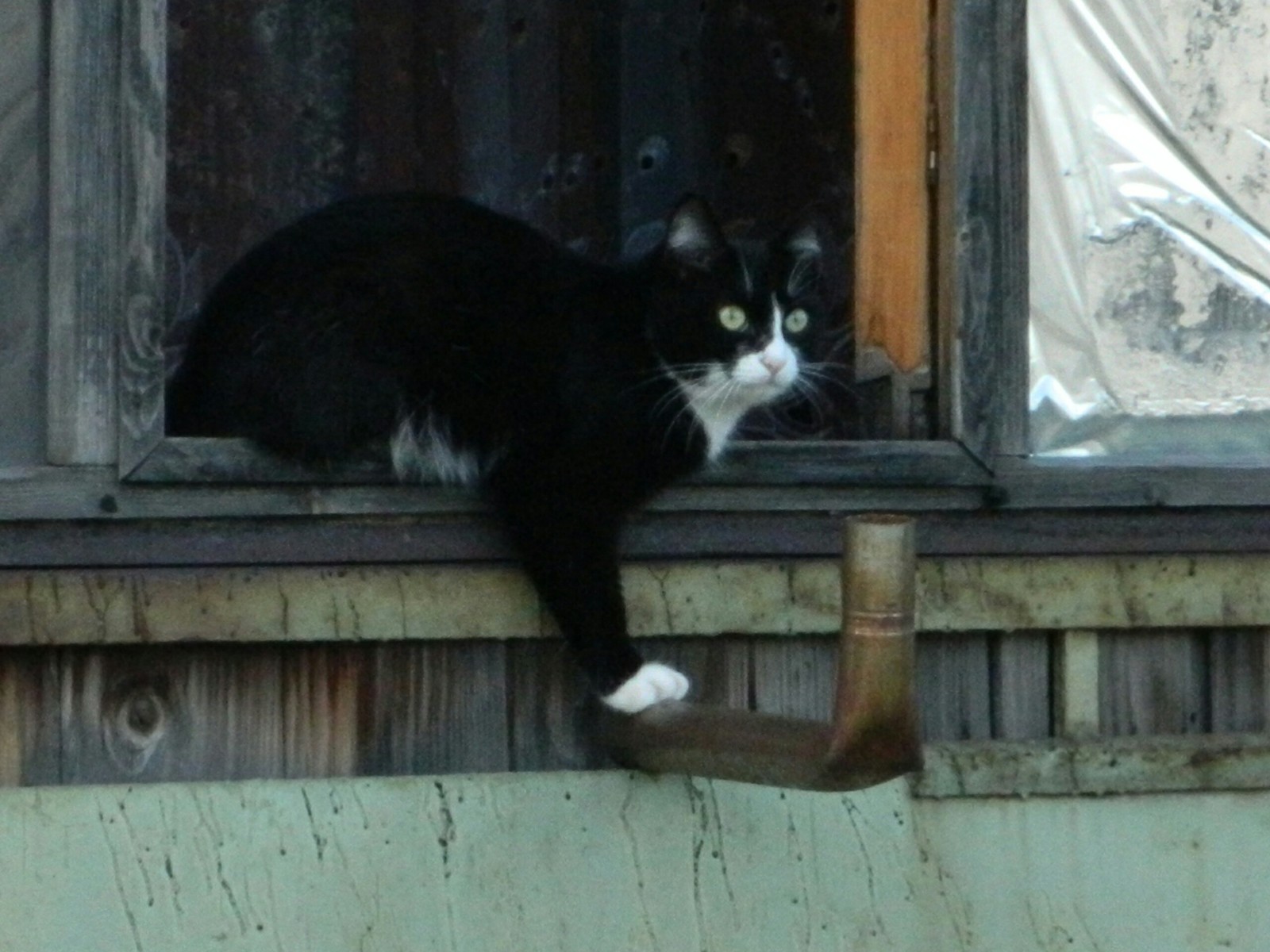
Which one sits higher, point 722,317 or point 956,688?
point 722,317

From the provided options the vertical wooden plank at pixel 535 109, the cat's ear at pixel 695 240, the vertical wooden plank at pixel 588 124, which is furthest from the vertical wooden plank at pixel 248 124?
the cat's ear at pixel 695 240

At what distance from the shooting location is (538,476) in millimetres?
3148

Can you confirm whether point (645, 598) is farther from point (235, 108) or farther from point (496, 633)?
point (235, 108)

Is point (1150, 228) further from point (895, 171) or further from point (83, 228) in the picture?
point (83, 228)

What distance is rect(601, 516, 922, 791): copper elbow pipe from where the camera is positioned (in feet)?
8.08

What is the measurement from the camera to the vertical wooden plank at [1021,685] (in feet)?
11.0

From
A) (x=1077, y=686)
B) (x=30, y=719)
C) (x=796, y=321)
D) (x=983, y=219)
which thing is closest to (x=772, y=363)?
(x=796, y=321)

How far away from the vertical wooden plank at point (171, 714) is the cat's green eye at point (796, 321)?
0.99 meters

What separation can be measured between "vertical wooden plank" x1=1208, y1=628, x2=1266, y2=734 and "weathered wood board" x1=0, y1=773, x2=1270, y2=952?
13 centimetres

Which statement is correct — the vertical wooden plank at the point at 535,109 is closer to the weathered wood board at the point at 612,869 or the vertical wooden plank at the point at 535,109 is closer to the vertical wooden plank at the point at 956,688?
the vertical wooden plank at the point at 956,688

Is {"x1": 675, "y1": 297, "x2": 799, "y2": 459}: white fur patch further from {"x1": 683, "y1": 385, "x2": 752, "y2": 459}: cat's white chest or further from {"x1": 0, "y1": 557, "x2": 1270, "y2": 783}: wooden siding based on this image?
{"x1": 0, "y1": 557, "x2": 1270, "y2": 783}: wooden siding

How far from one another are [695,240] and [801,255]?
0.71 feet

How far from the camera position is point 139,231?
294 centimetres

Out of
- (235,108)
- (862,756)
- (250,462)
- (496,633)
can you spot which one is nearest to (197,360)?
(250,462)
